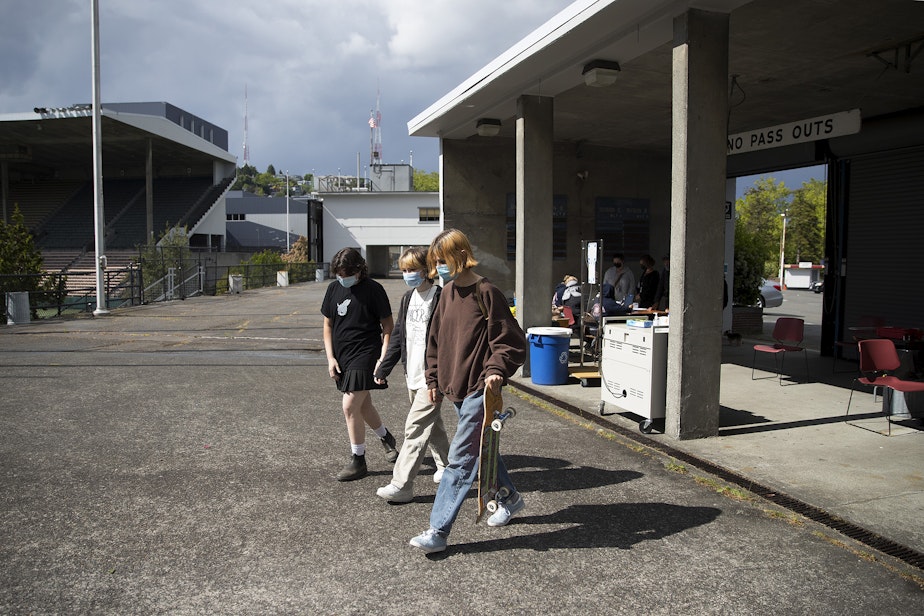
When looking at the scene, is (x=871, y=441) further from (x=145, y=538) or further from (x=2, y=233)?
(x=2, y=233)

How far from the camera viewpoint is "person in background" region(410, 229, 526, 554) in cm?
374

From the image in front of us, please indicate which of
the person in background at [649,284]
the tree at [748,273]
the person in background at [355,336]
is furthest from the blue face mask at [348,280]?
the tree at [748,273]

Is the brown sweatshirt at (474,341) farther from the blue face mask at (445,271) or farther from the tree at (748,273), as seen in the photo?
the tree at (748,273)

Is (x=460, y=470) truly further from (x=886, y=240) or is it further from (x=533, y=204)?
(x=886, y=240)

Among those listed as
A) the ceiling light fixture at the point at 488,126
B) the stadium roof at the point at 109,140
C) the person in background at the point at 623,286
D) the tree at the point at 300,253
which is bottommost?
the person in background at the point at 623,286

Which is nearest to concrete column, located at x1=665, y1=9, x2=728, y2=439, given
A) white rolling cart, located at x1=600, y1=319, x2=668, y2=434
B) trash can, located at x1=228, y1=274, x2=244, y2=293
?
white rolling cart, located at x1=600, y1=319, x2=668, y2=434

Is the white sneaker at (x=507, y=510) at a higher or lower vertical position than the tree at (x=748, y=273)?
lower

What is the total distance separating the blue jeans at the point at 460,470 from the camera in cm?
374

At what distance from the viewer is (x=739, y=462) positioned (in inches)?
218

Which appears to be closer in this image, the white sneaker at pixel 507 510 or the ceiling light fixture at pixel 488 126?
the white sneaker at pixel 507 510

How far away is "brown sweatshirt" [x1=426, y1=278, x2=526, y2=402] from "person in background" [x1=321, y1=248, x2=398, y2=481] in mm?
1055

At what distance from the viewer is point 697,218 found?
615 centimetres

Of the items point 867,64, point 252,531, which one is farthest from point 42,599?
point 867,64

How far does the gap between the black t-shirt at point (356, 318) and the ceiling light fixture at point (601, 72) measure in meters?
4.50
